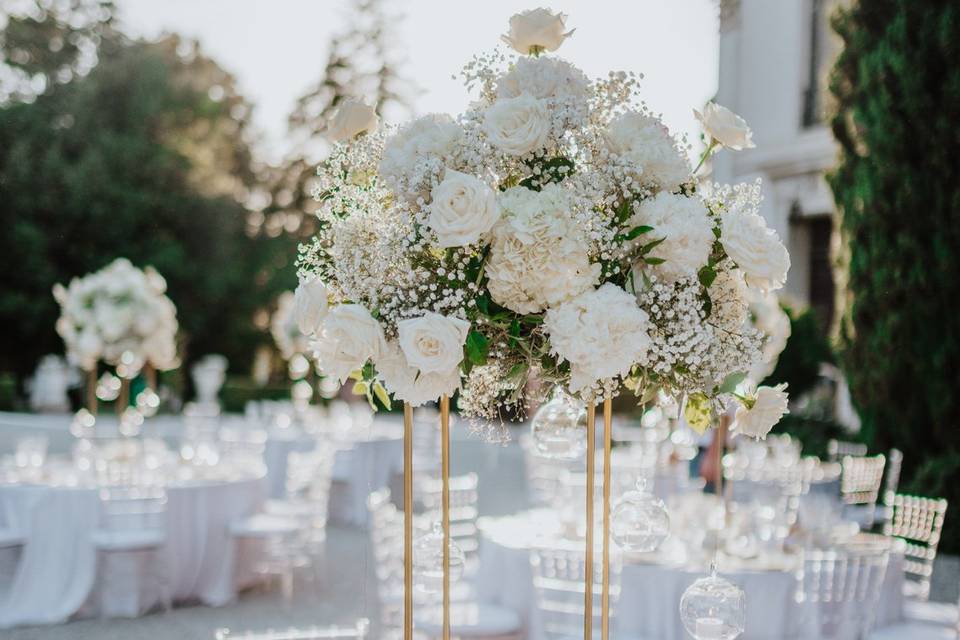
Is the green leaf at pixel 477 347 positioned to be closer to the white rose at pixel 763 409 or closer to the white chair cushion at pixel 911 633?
the white rose at pixel 763 409

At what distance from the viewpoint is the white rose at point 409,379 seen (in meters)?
1.90

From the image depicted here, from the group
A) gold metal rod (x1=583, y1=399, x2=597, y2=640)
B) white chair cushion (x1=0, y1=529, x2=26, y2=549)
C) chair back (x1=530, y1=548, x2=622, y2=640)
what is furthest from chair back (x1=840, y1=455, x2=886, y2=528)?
gold metal rod (x1=583, y1=399, x2=597, y2=640)

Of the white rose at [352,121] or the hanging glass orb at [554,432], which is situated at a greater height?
the white rose at [352,121]

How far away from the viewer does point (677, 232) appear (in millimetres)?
1904

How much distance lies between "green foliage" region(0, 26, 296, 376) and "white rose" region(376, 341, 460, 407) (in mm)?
19773

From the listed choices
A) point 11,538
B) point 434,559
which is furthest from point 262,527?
point 434,559

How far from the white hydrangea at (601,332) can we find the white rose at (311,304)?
0.45 m

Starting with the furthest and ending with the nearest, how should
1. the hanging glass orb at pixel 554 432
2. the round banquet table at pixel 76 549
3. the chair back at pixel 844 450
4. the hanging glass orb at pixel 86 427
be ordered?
the chair back at pixel 844 450, the hanging glass orb at pixel 86 427, the round banquet table at pixel 76 549, the hanging glass orb at pixel 554 432

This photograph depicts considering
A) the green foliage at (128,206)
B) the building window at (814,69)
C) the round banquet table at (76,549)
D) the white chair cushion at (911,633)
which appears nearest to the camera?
the white chair cushion at (911,633)

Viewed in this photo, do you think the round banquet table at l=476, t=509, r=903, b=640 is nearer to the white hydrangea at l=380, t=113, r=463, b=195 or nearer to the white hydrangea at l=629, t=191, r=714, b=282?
the white hydrangea at l=629, t=191, r=714, b=282

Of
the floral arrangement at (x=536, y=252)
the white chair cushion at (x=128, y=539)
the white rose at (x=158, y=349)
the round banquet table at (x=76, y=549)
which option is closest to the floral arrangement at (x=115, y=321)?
the white rose at (x=158, y=349)

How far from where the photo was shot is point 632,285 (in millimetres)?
1968

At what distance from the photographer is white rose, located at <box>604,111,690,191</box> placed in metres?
1.97

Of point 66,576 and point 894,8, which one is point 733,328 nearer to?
point 66,576
